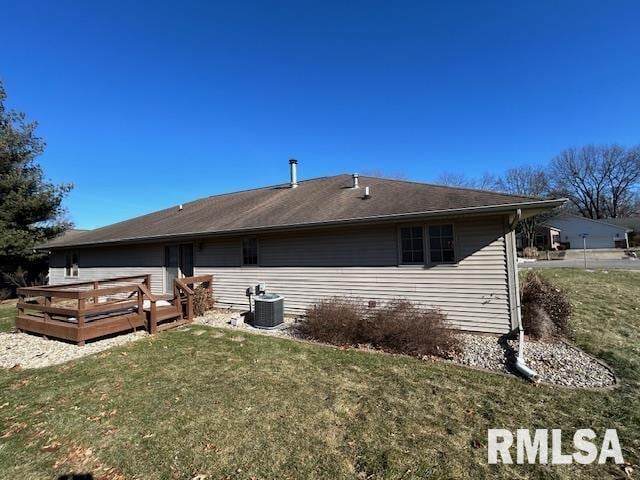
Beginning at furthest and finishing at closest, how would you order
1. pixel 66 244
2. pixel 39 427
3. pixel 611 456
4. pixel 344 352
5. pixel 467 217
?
pixel 66 244 → pixel 467 217 → pixel 344 352 → pixel 39 427 → pixel 611 456

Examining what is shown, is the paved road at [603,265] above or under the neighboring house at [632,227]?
under

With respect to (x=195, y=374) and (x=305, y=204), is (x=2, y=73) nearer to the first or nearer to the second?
(x=305, y=204)

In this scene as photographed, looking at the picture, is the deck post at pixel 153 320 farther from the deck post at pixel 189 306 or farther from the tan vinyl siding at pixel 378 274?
the tan vinyl siding at pixel 378 274

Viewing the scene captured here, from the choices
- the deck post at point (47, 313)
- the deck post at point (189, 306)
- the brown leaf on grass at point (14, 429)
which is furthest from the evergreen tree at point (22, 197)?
the brown leaf on grass at point (14, 429)

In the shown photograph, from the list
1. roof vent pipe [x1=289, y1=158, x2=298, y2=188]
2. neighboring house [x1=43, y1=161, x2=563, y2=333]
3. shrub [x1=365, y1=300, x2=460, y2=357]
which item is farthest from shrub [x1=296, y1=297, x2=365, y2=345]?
roof vent pipe [x1=289, y1=158, x2=298, y2=188]

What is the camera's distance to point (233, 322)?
29.1 ft

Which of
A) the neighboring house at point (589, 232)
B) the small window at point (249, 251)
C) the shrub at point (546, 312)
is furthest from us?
the neighboring house at point (589, 232)

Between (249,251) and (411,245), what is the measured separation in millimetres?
5326

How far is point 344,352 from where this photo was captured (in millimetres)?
6301

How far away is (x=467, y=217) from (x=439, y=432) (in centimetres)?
476

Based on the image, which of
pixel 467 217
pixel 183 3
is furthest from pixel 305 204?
pixel 183 3

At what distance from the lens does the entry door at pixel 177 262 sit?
12133mm

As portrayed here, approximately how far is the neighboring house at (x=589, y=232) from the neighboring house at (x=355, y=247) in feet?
149

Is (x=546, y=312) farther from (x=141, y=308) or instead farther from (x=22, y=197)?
(x=22, y=197)
